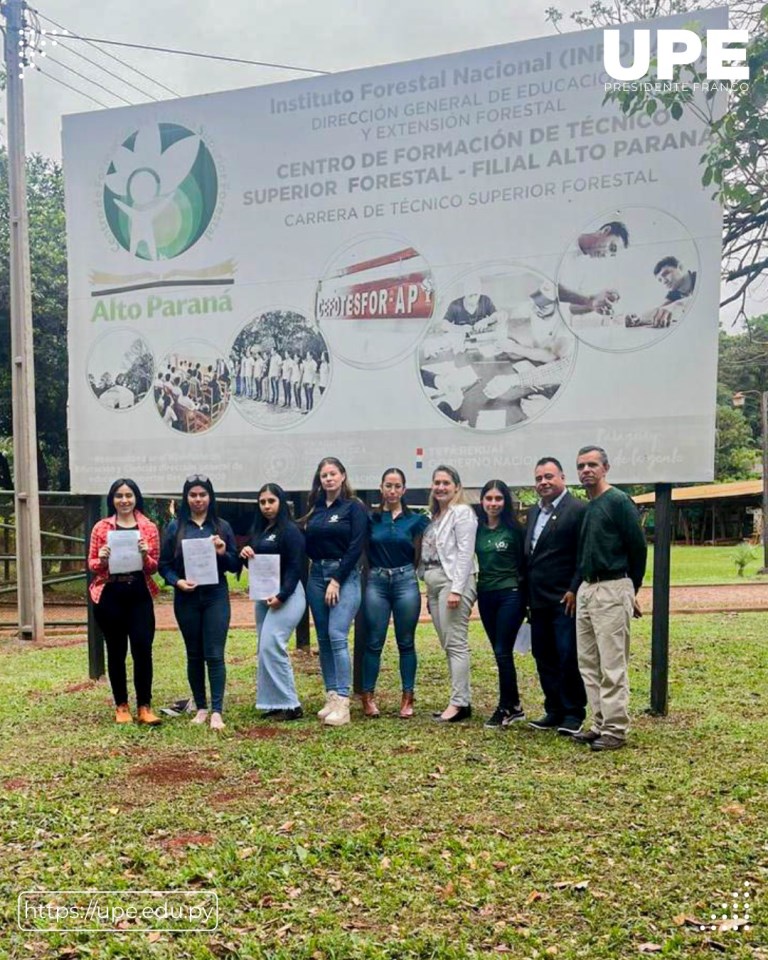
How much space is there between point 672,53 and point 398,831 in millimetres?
5098

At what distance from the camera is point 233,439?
25.3 feet

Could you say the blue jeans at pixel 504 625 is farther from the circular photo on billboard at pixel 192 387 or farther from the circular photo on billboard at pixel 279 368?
the circular photo on billboard at pixel 192 387

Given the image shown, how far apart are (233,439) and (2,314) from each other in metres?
11.3

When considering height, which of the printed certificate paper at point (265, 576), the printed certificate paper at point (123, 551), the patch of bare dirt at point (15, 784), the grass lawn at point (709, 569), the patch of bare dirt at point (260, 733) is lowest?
the grass lawn at point (709, 569)

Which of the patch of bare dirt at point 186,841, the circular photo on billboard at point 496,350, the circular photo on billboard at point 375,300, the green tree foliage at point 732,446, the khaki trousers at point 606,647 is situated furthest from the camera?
the green tree foliage at point 732,446

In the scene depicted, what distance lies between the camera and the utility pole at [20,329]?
1114cm

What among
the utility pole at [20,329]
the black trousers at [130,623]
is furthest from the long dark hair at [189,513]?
the utility pole at [20,329]

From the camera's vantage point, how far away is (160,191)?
7.98 meters

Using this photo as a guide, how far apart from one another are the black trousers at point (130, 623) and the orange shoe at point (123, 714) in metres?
0.18

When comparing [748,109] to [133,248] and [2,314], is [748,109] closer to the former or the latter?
[133,248]

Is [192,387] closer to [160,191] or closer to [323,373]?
[323,373]

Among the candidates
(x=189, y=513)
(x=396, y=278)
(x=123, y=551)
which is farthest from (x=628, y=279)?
(x=123, y=551)

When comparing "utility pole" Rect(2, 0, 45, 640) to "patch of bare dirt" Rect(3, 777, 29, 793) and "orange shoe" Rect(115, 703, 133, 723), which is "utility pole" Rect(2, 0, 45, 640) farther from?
"patch of bare dirt" Rect(3, 777, 29, 793)

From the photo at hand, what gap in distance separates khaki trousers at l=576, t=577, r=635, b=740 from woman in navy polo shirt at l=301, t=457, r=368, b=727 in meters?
1.63
